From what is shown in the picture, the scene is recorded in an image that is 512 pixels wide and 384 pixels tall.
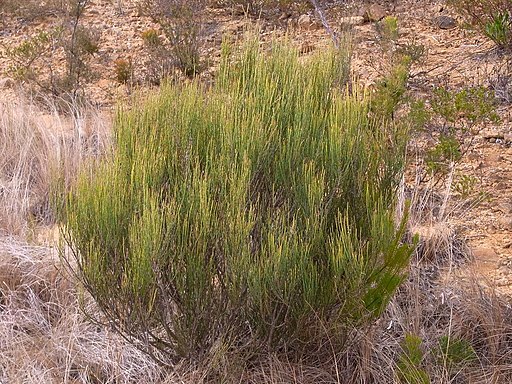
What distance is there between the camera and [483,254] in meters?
4.42

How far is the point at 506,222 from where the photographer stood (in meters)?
4.70

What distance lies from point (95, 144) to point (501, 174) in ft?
9.44

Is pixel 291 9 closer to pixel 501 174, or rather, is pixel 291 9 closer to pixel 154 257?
pixel 501 174

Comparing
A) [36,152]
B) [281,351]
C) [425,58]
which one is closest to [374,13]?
[425,58]

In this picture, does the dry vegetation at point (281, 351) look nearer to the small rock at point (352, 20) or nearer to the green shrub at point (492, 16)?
the green shrub at point (492, 16)

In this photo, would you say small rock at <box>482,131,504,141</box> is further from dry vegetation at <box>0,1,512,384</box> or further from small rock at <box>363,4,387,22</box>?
small rock at <box>363,4,387,22</box>

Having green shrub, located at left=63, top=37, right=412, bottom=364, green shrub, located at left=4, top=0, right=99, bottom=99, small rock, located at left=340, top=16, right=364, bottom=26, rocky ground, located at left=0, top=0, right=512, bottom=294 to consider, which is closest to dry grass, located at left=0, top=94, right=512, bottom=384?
green shrub, located at left=63, top=37, right=412, bottom=364

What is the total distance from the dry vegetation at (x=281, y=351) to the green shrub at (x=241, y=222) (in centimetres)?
10

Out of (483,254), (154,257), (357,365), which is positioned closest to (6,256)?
(154,257)

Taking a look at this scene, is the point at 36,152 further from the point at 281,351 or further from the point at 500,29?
the point at 500,29

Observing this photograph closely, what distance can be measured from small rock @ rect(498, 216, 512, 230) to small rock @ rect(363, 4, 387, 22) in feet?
11.3

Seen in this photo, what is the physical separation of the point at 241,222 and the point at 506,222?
2.40m

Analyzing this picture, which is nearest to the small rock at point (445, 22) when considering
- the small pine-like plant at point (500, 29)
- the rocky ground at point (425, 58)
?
the rocky ground at point (425, 58)

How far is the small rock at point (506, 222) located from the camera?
4.67m
